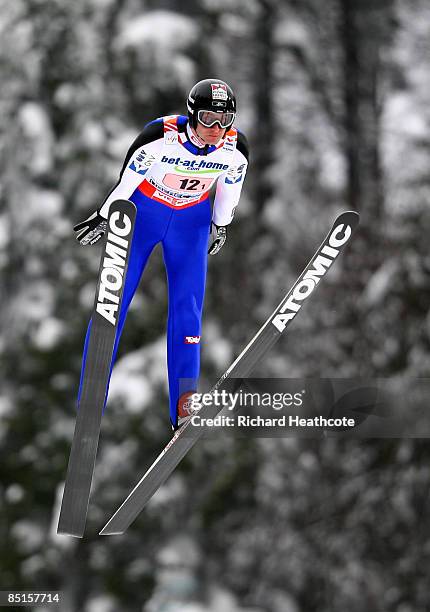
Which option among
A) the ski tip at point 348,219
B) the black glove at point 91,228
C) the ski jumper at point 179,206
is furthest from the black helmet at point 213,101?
the ski tip at point 348,219

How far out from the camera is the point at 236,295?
898 centimetres

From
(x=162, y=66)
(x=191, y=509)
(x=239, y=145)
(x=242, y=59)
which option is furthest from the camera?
(x=242, y=59)

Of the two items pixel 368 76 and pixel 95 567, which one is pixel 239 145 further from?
pixel 368 76

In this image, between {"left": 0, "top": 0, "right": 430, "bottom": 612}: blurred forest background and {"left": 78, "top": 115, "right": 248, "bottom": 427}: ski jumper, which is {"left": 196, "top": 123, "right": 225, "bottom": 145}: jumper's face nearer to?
{"left": 78, "top": 115, "right": 248, "bottom": 427}: ski jumper

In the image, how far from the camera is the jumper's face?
3.42m

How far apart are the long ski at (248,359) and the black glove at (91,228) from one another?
2.51 ft

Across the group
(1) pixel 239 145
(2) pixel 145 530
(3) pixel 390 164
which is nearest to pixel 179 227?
(1) pixel 239 145

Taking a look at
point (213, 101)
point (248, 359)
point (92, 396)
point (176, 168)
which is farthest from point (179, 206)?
point (92, 396)

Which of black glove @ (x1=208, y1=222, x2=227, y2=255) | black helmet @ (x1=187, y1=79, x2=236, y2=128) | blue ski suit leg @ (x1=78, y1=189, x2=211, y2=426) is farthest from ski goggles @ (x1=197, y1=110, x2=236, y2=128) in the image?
black glove @ (x1=208, y1=222, x2=227, y2=255)

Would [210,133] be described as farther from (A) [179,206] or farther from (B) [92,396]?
(B) [92,396]

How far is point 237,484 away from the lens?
29.7 feet

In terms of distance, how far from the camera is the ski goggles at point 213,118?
11.1 feet

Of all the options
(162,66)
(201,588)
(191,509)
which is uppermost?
(162,66)

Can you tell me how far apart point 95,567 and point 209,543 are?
1.12 meters
